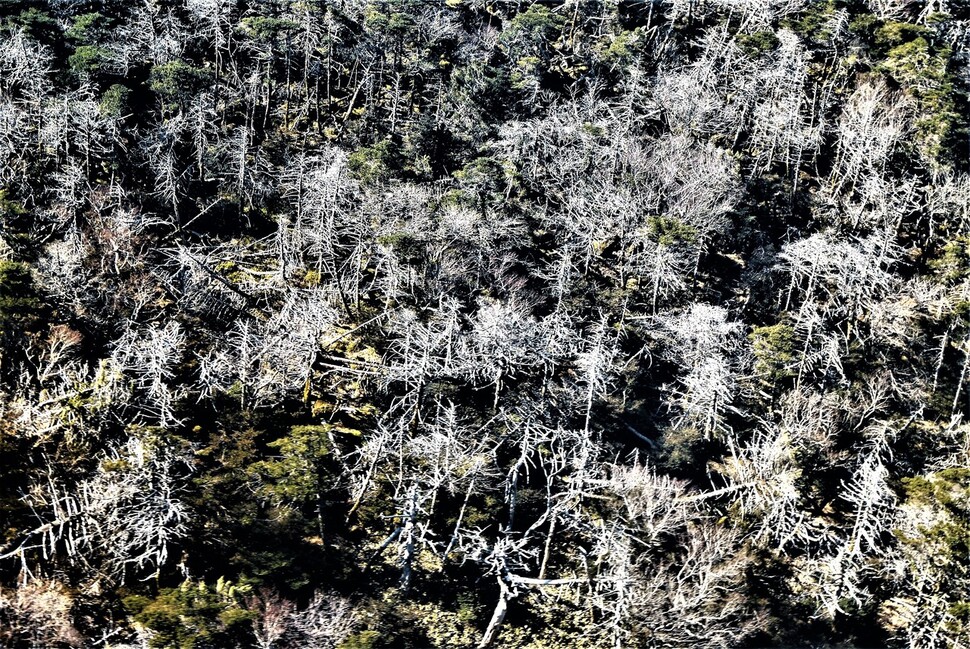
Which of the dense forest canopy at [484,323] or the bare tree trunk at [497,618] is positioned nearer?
the dense forest canopy at [484,323]

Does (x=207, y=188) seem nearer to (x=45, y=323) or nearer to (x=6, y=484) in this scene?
(x=45, y=323)

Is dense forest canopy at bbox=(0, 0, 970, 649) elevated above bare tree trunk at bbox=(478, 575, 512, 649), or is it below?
above

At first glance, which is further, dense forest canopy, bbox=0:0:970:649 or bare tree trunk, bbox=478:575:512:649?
bare tree trunk, bbox=478:575:512:649

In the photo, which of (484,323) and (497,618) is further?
(484,323)

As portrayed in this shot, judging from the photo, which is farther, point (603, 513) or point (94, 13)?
point (94, 13)

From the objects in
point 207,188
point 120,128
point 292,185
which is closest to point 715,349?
point 292,185

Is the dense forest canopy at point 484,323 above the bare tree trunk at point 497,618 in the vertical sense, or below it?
above

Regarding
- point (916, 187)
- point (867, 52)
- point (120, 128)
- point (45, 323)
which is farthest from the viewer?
point (867, 52)

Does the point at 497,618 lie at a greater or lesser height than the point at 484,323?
lesser
